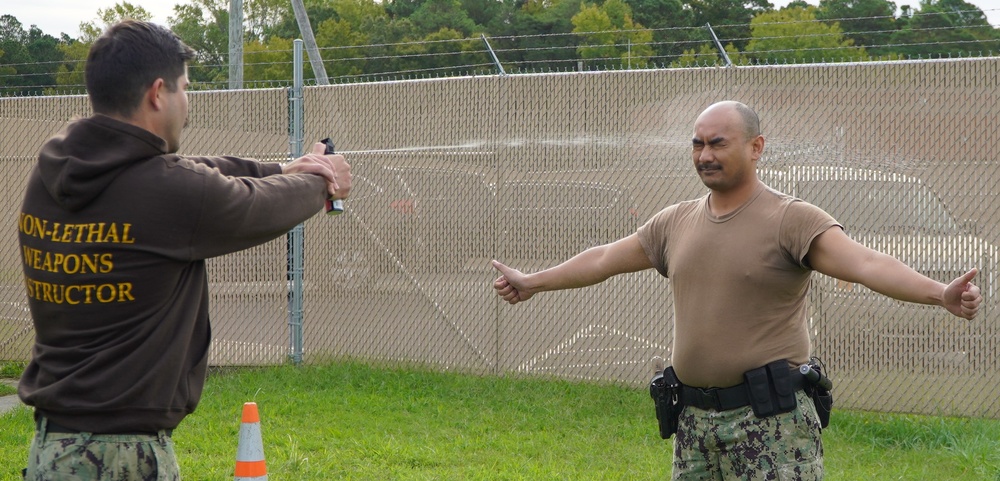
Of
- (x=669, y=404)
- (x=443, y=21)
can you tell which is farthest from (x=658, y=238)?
(x=443, y=21)

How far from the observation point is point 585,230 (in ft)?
25.8

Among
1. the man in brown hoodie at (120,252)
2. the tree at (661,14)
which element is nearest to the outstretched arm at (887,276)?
the man in brown hoodie at (120,252)

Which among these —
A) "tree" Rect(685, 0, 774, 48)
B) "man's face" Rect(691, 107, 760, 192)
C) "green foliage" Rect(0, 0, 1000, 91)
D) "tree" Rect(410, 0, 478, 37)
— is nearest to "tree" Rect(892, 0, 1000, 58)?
"green foliage" Rect(0, 0, 1000, 91)

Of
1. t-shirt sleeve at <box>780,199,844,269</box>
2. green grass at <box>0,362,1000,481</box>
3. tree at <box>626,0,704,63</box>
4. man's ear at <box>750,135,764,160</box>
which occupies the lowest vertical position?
green grass at <box>0,362,1000,481</box>

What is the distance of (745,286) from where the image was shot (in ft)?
11.7

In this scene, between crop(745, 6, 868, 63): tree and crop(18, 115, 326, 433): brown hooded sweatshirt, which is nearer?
crop(18, 115, 326, 433): brown hooded sweatshirt

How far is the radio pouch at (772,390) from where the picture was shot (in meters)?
3.51

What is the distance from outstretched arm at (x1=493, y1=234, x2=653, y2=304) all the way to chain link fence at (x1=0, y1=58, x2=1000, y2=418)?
347 cm

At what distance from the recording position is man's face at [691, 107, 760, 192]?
12.0ft

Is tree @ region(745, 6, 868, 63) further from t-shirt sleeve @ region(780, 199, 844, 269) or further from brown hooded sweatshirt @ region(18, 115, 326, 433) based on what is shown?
brown hooded sweatshirt @ region(18, 115, 326, 433)

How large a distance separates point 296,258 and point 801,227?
6.01 meters

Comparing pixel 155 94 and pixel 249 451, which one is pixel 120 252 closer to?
pixel 155 94

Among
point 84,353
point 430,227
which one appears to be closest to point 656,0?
point 430,227

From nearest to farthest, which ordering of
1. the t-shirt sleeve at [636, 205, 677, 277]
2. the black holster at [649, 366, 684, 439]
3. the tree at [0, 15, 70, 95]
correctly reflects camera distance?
the black holster at [649, 366, 684, 439] < the t-shirt sleeve at [636, 205, 677, 277] < the tree at [0, 15, 70, 95]
